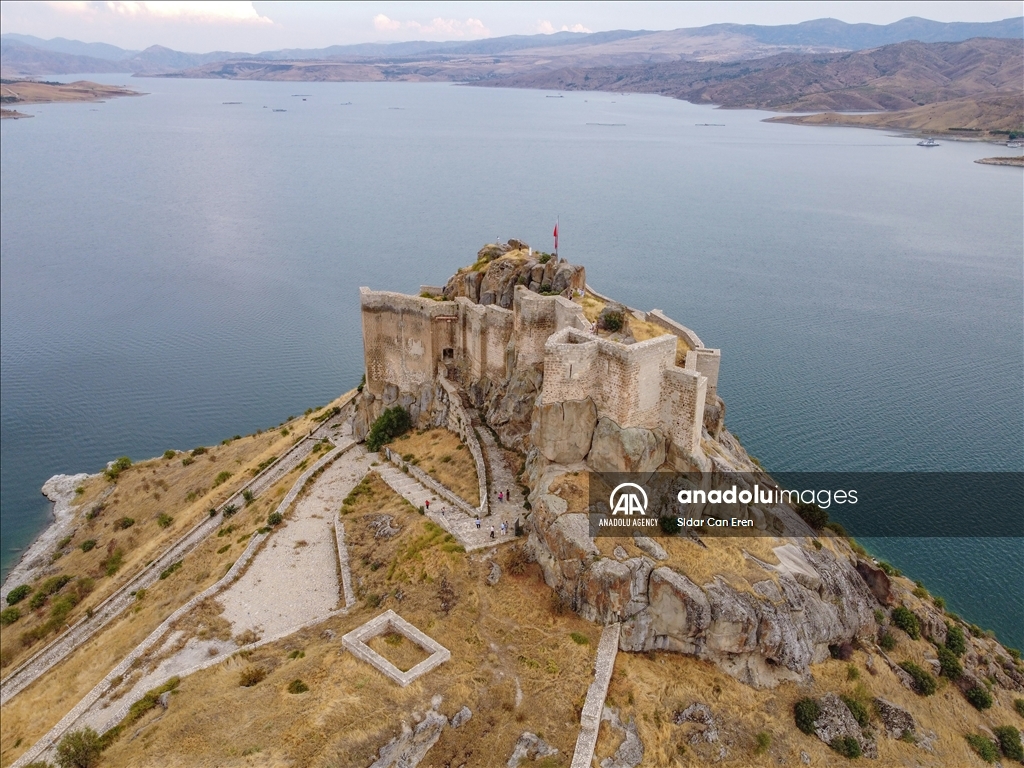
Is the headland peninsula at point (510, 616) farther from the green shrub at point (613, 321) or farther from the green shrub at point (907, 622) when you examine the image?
the green shrub at point (613, 321)

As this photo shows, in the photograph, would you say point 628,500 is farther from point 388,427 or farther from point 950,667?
point 388,427

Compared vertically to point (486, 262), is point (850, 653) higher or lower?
lower

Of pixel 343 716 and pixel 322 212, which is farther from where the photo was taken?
pixel 322 212

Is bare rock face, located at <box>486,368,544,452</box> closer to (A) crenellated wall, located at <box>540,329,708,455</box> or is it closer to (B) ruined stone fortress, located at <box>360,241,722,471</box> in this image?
(B) ruined stone fortress, located at <box>360,241,722,471</box>

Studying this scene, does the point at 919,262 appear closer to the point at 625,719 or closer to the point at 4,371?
the point at 625,719

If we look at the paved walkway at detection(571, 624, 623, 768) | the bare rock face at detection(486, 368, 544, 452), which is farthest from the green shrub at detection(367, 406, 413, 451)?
the paved walkway at detection(571, 624, 623, 768)

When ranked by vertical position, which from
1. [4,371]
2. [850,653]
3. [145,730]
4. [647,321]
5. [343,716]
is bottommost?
[4,371]

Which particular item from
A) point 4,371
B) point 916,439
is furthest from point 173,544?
point 916,439
